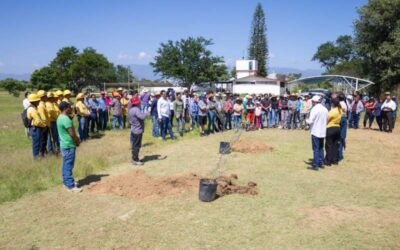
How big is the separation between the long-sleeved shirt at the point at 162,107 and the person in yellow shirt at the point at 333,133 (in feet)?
19.7

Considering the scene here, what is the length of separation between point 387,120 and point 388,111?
589mm

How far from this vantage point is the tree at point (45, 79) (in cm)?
6756

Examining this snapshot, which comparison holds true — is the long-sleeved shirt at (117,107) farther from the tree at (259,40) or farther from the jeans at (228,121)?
the tree at (259,40)

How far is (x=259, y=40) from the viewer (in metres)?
79.8

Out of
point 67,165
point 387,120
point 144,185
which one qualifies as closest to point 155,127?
point 144,185

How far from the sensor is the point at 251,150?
11.8 metres

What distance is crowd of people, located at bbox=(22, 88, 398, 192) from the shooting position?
9.22 metres

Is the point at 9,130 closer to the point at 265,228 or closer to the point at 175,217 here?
the point at 175,217

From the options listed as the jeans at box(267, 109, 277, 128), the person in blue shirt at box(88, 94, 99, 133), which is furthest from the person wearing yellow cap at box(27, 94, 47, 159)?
the jeans at box(267, 109, 277, 128)

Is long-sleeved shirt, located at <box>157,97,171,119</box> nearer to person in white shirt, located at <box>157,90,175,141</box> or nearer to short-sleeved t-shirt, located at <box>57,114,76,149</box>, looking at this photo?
person in white shirt, located at <box>157,90,175,141</box>

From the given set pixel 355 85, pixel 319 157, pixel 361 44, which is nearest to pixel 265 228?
pixel 319 157

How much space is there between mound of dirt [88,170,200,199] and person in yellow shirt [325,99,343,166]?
154 inches

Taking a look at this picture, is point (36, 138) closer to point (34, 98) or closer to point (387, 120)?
point (34, 98)

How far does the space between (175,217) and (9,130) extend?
14.3 meters
